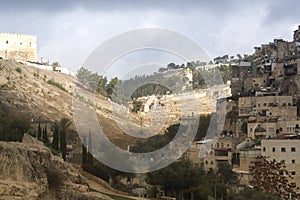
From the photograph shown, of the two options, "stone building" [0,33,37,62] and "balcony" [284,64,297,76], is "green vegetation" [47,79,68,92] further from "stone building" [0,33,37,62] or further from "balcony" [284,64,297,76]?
"balcony" [284,64,297,76]

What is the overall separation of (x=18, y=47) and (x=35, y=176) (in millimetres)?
53021

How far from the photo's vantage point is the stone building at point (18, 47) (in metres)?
63.8

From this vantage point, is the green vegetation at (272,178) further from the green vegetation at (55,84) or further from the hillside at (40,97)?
the green vegetation at (55,84)

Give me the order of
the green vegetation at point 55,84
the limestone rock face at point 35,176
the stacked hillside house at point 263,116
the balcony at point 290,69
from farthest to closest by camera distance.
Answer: the green vegetation at point 55,84 → the balcony at point 290,69 → the stacked hillside house at point 263,116 → the limestone rock face at point 35,176

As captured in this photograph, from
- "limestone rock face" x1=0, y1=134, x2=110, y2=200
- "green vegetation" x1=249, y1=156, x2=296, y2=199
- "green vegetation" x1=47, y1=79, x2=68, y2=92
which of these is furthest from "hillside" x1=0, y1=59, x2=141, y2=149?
"limestone rock face" x1=0, y1=134, x2=110, y2=200

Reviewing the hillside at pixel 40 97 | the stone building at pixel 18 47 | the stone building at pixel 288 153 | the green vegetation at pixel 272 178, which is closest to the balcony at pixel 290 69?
the stone building at pixel 288 153

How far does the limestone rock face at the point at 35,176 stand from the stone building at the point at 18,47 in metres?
49.5

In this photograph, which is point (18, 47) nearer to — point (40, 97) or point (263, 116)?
point (40, 97)

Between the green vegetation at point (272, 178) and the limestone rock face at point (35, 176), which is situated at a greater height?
the limestone rock face at point (35, 176)

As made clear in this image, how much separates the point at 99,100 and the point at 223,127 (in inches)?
784

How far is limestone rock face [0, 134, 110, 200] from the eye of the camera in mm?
13992

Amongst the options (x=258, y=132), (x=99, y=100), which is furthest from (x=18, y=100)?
(x=258, y=132)

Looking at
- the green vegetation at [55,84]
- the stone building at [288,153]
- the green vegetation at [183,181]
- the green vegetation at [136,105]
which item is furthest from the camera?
the green vegetation at [136,105]

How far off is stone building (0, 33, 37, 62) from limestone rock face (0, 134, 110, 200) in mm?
49459
